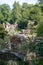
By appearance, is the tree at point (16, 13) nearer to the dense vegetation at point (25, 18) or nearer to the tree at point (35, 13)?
the dense vegetation at point (25, 18)

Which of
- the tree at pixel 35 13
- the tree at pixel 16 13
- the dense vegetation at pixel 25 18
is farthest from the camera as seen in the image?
the tree at pixel 16 13

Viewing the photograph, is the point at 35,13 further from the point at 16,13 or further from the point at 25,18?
the point at 16,13

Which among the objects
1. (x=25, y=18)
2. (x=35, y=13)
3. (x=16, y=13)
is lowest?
(x=16, y=13)

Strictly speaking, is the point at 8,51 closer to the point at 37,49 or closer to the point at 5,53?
the point at 5,53

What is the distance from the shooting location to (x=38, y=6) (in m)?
27.9

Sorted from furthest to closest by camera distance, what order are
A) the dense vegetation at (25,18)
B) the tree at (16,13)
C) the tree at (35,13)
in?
the tree at (16,13) < the tree at (35,13) < the dense vegetation at (25,18)

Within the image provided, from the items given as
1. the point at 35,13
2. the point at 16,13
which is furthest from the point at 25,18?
the point at 16,13

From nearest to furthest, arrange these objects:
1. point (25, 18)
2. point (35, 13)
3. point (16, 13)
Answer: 1. point (35, 13)
2. point (25, 18)
3. point (16, 13)

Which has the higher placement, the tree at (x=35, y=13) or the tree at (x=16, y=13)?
the tree at (x=35, y=13)

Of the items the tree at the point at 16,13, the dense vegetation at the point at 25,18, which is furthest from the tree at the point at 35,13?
the tree at the point at 16,13

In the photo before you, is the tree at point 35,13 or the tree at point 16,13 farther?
the tree at point 16,13

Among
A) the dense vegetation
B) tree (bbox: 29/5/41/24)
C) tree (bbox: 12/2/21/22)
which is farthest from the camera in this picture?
tree (bbox: 12/2/21/22)

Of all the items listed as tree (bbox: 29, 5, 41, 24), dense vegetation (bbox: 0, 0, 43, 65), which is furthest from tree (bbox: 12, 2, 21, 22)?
tree (bbox: 29, 5, 41, 24)

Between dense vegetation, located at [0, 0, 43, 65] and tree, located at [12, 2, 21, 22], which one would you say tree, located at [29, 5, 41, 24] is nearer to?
dense vegetation, located at [0, 0, 43, 65]
